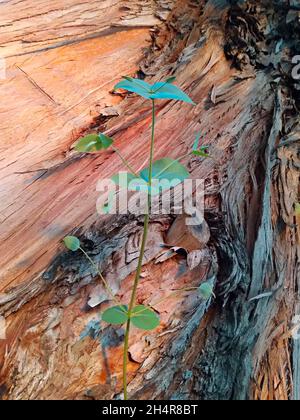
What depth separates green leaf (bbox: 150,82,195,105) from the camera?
1.10m

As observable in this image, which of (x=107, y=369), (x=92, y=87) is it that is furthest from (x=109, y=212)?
(x=92, y=87)

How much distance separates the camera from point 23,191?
1568 mm

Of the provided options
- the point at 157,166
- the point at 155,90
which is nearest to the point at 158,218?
the point at 157,166

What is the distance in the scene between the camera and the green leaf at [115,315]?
3.89ft

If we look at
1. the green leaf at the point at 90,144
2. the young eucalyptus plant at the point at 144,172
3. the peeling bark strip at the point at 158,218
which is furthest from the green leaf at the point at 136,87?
the peeling bark strip at the point at 158,218

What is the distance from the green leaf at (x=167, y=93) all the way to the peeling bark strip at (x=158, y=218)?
1.42ft

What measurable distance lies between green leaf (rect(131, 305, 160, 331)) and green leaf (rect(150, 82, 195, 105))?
1.44 feet

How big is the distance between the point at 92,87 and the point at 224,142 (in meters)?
0.46

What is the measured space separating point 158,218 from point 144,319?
37cm

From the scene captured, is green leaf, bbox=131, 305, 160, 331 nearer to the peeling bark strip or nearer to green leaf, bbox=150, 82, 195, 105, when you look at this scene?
the peeling bark strip

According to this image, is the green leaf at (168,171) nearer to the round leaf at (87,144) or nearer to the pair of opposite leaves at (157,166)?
the pair of opposite leaves at (157,166)

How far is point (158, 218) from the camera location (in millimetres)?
1506

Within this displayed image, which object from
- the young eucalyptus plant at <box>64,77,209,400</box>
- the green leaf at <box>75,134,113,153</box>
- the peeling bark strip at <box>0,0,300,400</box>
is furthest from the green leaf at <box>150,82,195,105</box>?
the peeling bark strip at <box>0,0,300,400</box>
